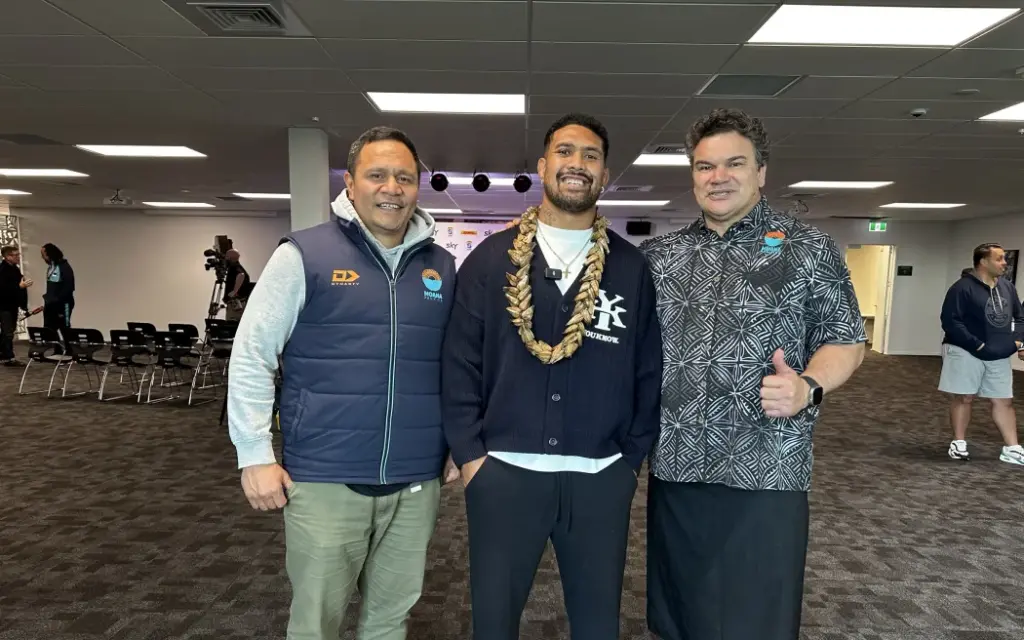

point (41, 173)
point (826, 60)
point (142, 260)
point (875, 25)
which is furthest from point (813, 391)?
point (142, 260)

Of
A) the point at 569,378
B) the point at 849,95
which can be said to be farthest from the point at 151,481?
the point at 849,95

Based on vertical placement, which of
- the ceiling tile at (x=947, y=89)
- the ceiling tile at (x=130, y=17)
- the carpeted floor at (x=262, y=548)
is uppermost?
the ceiling tile at (x=947, y=89)

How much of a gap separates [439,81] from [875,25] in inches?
108

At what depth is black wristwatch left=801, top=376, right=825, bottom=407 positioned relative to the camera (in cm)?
161

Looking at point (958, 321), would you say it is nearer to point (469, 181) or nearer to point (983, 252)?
point (983, 252)

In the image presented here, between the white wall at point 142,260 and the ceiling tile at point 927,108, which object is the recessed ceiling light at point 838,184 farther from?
the white wall at point 142,260

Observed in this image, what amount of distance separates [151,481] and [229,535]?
140 centimetres

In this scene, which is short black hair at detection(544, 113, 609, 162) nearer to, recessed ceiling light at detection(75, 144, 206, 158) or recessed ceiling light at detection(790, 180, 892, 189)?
recessed ceiling light at detection(75, 144, 206, 158)

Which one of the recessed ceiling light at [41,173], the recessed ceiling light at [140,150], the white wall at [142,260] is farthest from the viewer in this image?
the white wall at [142,260]

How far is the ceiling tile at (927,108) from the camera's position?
4852 millimetres

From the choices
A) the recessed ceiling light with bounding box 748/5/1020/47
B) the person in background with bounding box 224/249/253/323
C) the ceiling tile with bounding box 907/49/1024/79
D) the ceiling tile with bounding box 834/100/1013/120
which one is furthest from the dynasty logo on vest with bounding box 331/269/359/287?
the person in background with bounding box 224/249/253/323

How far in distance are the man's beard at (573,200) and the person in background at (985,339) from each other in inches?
198

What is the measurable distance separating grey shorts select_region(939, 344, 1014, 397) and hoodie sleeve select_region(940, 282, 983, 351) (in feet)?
0.37

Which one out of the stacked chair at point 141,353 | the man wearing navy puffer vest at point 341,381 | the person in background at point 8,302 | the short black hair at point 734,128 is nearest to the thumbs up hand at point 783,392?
the short black hair at point 734,128
